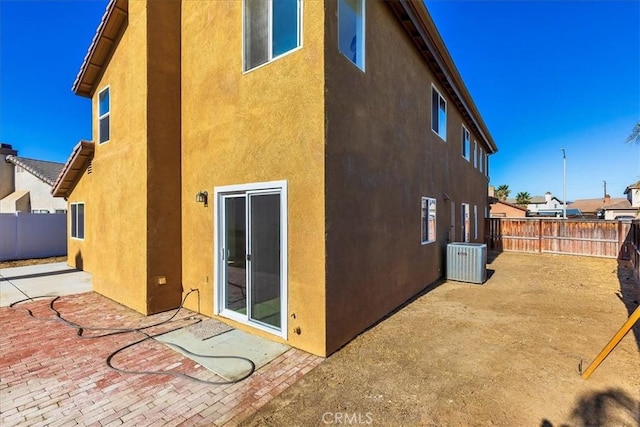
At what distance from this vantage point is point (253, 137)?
4.95 meters

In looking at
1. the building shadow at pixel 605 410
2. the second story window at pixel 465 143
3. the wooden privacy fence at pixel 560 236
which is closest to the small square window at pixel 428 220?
the building shadow at pixel 605 410

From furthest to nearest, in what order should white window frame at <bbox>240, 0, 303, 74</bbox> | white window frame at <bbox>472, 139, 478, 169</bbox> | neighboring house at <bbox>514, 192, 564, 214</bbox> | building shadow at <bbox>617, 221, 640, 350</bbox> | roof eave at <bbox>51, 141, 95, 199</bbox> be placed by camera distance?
1. neighboring house at <bbox>514, 192, 564, 214</bbox>
2. white window frame at <bbox>472, 139, 478, 169</bbox>
3. roof eave at <bbox>51, 141, 95, 199</bbox>
4. building shadow at <bbox>617, 221, 640, 350</bbox>
5. white window frame at <bbox>240, 0, 303, 74</bbox>

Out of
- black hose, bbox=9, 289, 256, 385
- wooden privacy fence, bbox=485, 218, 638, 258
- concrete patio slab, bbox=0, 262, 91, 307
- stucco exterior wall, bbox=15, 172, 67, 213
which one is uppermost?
stucco exterior wall, bbox=15, 172, 67, 213

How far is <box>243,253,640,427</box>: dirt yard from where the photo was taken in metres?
3.00

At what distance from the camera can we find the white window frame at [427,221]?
7910 mm

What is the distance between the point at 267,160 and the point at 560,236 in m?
17.2

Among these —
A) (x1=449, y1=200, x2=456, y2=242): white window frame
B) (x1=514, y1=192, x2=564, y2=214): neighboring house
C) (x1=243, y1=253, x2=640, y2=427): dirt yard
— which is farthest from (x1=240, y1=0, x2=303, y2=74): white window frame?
(x1=514, y1=192, x2=564, y2=214): neighboring house

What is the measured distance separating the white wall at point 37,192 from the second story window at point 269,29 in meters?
19.0

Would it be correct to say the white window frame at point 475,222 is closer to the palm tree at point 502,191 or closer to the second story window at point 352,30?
the second story window at point 352,30

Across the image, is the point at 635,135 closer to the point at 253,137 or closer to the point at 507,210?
the point at 253,137

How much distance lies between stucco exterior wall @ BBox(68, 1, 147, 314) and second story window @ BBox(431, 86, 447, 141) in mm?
Answer: 7522

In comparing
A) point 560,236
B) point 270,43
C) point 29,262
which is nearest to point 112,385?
point 270,43

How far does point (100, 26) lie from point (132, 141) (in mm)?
3159
